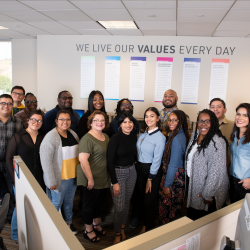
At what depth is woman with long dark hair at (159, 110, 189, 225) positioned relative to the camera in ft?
7.07

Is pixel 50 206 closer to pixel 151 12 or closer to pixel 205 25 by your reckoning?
pixel 151 12

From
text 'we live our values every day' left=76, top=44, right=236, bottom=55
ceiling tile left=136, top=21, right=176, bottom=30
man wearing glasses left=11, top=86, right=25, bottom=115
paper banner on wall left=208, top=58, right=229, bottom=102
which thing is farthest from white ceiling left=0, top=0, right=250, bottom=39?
man wearing glasses left=11, top=86, right=25, bottom=115

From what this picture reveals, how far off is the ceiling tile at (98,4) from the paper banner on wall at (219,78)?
2367 millimetres

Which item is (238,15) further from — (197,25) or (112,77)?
(112,77)

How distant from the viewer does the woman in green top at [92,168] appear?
214 centimetres

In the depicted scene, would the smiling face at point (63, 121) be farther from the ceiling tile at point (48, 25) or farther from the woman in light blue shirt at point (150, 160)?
the ceiling tile at point (48, 25)

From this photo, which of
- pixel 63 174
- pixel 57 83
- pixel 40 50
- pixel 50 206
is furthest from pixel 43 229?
pixel 40 50

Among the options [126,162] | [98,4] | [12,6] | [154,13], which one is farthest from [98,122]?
[12,6]

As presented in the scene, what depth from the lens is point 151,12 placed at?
298 cm

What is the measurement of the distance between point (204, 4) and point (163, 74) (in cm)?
186

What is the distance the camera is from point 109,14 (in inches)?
125

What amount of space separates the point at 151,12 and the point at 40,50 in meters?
2.99

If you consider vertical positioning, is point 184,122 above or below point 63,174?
above

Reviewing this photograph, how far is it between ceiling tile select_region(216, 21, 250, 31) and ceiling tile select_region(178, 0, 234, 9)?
28.1 inches
